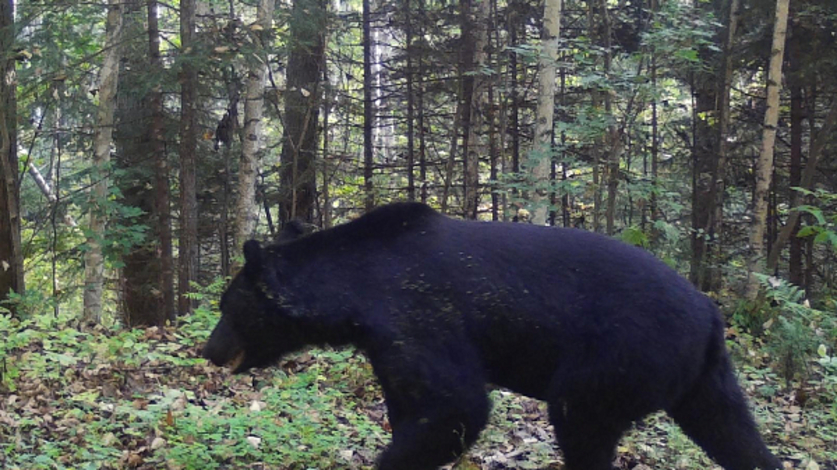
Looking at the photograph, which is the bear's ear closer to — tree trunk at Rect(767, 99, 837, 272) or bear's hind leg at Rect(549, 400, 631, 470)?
bear's hind leg at Rect(549, 400, 631, 470)

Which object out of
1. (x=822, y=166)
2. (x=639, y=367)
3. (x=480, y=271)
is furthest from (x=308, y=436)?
(x=822, y=166)

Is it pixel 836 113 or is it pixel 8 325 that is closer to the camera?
pixel 8 325

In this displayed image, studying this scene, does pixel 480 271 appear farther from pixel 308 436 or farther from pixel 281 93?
pixel 281 93

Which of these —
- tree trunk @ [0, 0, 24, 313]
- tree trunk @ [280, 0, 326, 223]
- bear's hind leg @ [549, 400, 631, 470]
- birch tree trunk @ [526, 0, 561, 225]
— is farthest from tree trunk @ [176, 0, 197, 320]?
bear's hind leg @ [549, 400, 631, 470]

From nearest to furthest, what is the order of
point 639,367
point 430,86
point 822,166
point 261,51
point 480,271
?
point 639,367 < point 480,271 < point 261,51 < point 822,166 < point 430,86

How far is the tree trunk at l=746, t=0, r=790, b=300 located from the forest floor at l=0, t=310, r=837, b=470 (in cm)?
485

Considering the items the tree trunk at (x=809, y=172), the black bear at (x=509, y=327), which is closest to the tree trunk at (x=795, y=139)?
the tree trunk at (x=809, y=172)

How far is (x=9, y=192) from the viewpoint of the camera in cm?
1130

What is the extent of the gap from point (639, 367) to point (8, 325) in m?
6.27

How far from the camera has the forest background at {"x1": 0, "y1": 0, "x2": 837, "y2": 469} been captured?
5793 mm

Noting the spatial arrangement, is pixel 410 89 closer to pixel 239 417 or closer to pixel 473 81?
pixel 473 81

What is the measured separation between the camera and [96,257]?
1209cm

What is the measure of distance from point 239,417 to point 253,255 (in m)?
1.57

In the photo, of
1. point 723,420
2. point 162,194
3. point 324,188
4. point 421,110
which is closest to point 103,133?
point 162,194
